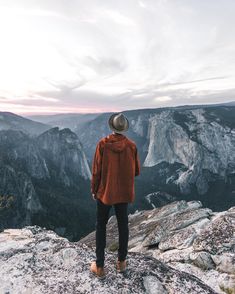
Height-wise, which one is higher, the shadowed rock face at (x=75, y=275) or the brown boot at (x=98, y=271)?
the brown boot at (x=98, y=271)

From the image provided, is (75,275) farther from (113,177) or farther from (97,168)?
(97,168)

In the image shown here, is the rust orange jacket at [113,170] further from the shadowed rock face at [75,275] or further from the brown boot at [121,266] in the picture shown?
the shadowed rock face at [75,275]

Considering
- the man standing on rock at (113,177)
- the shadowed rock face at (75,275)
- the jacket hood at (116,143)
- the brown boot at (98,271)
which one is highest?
the jacket hood at (116,143)

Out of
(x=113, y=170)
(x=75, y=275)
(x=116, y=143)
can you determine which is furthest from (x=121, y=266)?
(x=116, y=143)

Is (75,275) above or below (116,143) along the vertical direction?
below

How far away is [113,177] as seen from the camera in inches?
420

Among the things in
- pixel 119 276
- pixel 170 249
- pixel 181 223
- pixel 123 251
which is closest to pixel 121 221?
pixel 123 251

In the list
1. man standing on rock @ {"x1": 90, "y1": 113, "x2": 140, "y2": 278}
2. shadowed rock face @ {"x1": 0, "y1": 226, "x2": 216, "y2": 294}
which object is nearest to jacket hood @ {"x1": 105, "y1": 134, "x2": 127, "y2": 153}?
man standing on rock @ {"x1": 90, "y1": 113, "x2": 140, "y2": 278}

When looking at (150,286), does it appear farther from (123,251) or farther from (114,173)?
(114,173)

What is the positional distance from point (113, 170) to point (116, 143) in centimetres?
89

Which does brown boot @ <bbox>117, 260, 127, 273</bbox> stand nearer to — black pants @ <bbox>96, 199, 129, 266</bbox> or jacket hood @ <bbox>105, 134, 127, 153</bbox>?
black pants @ <bbox>96, 199, 129, 266</bbox>

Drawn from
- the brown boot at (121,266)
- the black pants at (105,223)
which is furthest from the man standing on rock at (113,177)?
the brown boot at (121,266)

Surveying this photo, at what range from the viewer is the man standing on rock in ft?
34.9

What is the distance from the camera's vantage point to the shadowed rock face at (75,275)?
10.5m
